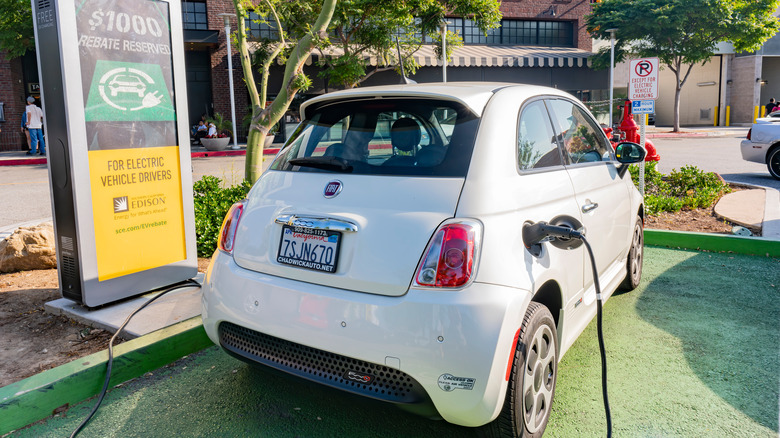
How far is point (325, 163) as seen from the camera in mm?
3027

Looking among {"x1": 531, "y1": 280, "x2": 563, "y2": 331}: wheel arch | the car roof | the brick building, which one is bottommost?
{"x1": 531, "y1": 280, "x2": 563, "y2": 331}: wheel arch

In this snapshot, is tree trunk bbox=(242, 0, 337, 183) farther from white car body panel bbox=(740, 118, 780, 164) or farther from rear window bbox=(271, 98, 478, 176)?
white car body panel bbox=(740, 118, 780, 164)

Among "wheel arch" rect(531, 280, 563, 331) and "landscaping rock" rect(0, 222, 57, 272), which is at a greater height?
"wheel arch" rect(531, 280, 563, 331)

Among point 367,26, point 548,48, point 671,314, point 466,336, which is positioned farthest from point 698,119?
point 466,336

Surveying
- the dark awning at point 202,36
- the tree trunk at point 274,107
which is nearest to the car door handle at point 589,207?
the tree trunk at point 274,107

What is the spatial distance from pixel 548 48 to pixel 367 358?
110 ft

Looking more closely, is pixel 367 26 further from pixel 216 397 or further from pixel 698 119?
pixel 698 119

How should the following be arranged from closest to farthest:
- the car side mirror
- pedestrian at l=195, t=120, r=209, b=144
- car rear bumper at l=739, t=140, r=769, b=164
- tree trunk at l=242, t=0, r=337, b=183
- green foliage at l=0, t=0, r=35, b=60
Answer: the car side mirror < tree trunk at l=242, t=0, r=337, b=183 < car rear bumper at l=739, t=140, r=769, b=164 < green foliage at l=0, t=0, r=35, b=60 < pedestrian at l=195, t=120, r=209, b=144

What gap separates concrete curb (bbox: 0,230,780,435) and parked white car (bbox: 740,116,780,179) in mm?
12140

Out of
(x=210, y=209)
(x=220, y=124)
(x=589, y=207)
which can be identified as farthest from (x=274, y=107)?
(x=220, y=124)

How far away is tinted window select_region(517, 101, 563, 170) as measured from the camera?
3064 millimetres

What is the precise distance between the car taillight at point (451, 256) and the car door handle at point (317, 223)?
374mm

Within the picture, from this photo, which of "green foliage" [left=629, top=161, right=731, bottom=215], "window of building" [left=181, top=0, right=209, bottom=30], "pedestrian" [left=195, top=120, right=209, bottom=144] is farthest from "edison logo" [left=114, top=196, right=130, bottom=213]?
"window of building" [left=181, top=0, right=209, bottom=30]

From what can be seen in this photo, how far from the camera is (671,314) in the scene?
4520mm
